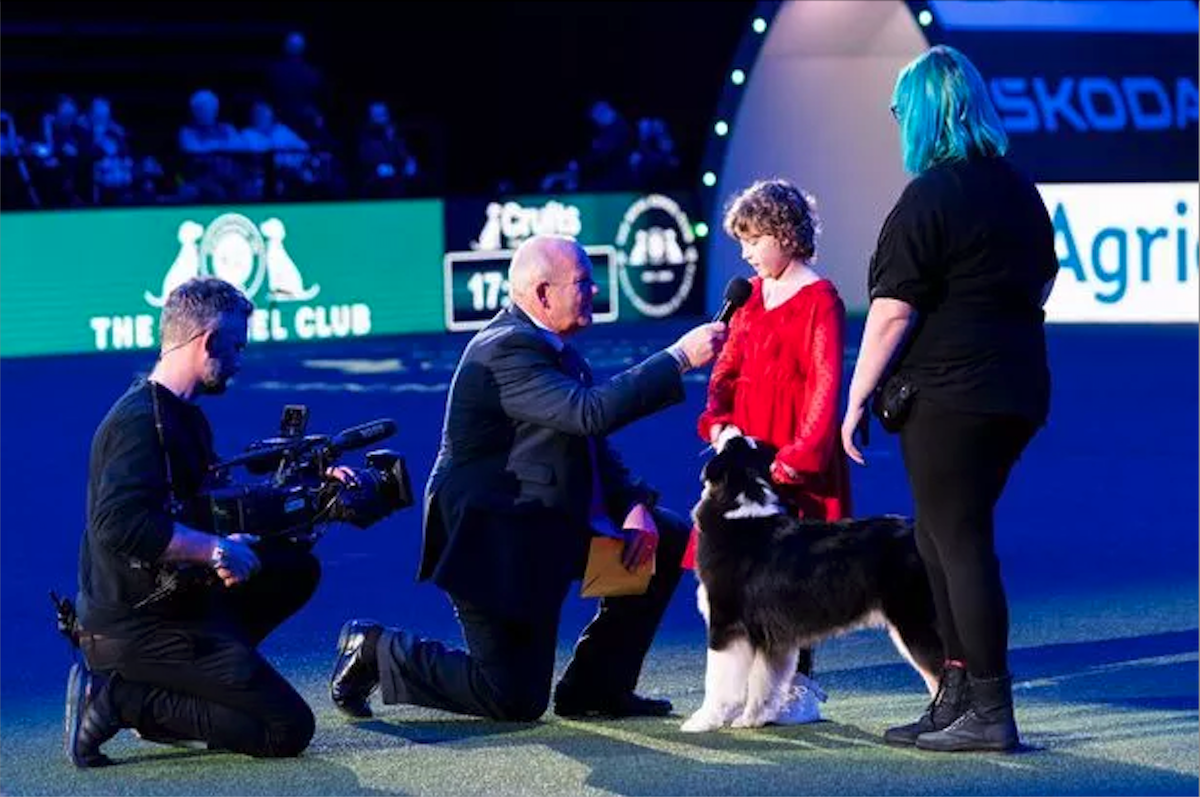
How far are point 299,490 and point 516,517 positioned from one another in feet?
2.01

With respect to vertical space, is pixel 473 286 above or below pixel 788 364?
above

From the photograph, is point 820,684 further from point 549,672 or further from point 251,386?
point 251,386

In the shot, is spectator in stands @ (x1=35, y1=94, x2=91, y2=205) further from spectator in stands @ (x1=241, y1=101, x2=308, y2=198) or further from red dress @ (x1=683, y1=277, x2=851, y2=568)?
red dress @ (x1=683, y1=277, x2=851, y2=568)

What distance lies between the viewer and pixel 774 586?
7.16 m

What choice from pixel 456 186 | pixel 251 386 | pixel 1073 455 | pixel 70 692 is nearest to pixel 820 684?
pixel 70 692

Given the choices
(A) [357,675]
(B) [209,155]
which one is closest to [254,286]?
(B) [209,155]

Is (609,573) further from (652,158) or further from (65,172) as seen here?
(652,158)

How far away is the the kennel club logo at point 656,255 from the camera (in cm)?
2203

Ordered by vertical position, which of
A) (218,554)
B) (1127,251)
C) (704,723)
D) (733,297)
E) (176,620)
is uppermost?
(1127,251)

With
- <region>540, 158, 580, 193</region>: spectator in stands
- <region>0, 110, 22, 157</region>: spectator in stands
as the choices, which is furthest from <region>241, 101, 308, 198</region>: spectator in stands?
<region>540, 158, 580, 193</region>: spectator in stands

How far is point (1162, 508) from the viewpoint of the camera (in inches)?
459

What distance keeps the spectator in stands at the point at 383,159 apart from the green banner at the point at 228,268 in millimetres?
324

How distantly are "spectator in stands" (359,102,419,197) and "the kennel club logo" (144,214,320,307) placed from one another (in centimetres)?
112

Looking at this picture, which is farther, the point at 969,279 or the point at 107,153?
the point at 107,153
